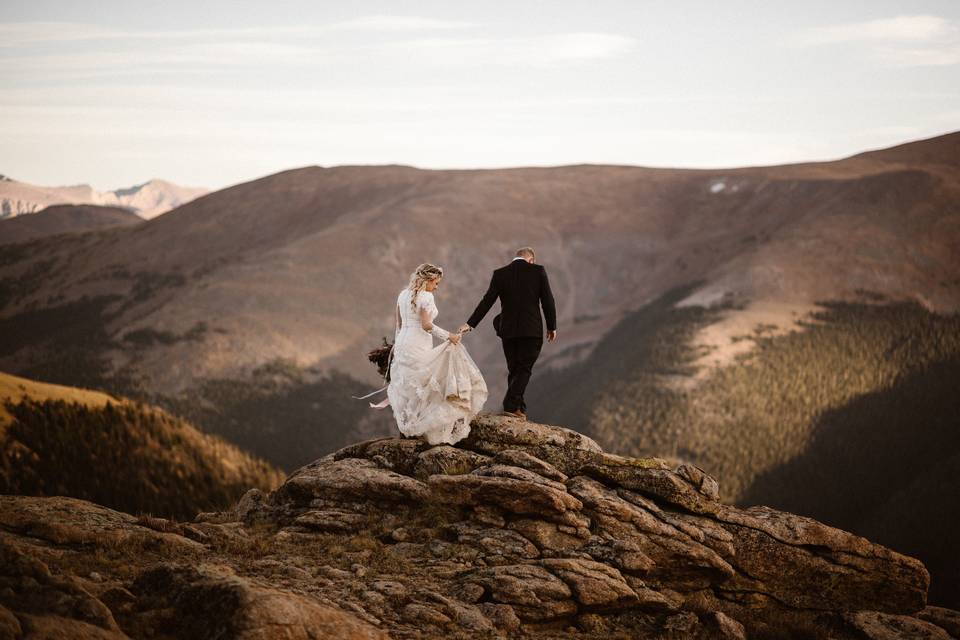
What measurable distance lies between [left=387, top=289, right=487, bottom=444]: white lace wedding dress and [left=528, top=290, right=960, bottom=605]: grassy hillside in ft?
254

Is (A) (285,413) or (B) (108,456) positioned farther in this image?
(A) (285,413)

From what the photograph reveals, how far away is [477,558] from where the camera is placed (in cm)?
1484

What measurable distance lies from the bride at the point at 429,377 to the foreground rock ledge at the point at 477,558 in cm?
47

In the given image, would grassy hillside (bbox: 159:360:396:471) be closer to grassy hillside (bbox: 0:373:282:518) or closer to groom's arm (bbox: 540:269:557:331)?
grassy hillside (bbox: 0:373:282:518)

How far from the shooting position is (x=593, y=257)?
166 meters

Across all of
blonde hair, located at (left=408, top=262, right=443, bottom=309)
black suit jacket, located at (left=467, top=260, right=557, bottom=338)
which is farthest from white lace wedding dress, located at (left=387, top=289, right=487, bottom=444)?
black suit jacket, located at (left=467, top=260, right=557, bottom=338)

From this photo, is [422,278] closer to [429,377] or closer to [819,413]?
[429,377]

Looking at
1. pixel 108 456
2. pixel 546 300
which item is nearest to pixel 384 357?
pixel 546 300

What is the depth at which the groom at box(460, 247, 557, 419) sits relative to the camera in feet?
57.7

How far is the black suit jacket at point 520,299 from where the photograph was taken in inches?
693

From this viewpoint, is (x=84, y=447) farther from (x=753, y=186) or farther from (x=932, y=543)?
(x=753, y=186)

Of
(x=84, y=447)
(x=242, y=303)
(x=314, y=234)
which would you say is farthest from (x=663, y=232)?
(x=84, y=447)

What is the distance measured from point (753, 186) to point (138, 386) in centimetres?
11635

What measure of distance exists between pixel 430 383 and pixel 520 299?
99.8 inches
